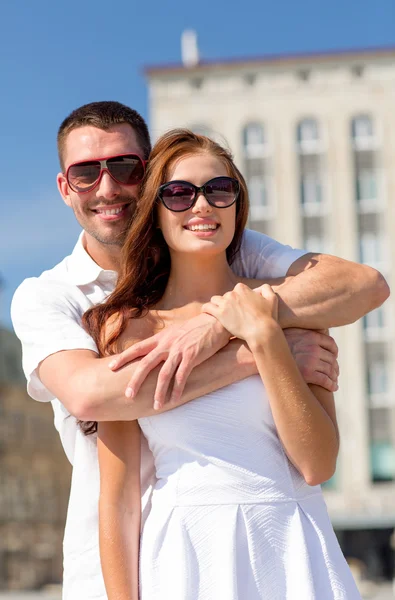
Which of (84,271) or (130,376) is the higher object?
(84,271)

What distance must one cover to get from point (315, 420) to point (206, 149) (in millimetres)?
914

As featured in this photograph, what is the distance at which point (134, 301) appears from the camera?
3.24 m

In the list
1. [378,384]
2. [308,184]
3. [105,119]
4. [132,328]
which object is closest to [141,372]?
[132,328]

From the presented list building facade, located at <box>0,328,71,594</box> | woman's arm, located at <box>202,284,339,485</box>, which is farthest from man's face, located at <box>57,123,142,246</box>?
building facade, located at <box>0,328,71,594</box>

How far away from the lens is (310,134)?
42062mm

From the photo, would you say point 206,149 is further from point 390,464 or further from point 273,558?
point 390,464

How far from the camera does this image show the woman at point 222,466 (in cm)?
283

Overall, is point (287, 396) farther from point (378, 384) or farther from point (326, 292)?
point (378, 384)

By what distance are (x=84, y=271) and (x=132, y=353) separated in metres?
0.67

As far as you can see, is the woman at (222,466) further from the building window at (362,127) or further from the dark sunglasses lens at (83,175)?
the building window at (362,127)

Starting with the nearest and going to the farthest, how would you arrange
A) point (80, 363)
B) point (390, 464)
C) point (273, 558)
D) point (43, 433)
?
point (273, 558)
point (80, 363)
point (390, 464)
point (43, 433)

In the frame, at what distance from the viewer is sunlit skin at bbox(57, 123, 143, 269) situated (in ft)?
11.6

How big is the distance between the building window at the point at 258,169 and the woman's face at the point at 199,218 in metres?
38.7

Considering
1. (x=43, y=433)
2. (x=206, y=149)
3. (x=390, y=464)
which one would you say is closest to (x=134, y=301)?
(x=206, y=149)
